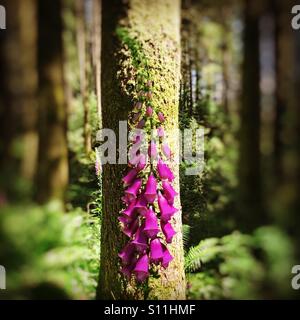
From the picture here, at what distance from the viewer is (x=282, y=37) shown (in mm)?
5422

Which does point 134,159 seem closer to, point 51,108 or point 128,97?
point 128,97

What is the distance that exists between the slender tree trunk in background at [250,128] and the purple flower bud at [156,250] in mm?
2615

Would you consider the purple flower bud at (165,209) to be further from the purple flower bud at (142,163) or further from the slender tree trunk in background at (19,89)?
the slender tree trunk in background at (19,89)

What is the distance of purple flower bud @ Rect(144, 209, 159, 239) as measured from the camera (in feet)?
7.41

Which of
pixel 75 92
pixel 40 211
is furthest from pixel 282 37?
pixel 40 211

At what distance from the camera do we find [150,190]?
2.28 meters

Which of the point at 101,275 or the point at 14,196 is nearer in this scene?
the point at 101,275

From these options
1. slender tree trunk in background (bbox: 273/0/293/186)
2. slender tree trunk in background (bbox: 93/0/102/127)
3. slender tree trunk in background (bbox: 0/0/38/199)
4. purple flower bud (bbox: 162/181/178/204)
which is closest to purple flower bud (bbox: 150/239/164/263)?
purple flower bud (bbox: 162/181/178/204)

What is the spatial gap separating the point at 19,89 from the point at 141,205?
15.9 ft

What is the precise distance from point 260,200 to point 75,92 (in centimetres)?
282

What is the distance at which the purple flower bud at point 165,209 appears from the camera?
2293mm

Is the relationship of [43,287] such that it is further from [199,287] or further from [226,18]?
[226,18]

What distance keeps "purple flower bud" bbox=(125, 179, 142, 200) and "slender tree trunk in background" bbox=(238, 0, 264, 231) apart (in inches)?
107

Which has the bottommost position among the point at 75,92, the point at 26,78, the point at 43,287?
the point at 43,287
